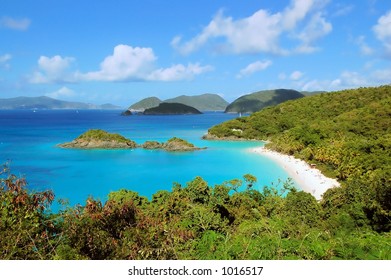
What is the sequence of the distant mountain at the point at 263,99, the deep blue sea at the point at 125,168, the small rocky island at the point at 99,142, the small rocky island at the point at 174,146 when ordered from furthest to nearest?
the distant mountain at the point at 263,99 < the small rocky island at the point at 99,142 < the small rocky island at the point at 174,146 < the deep blue sea at the point at 125,168

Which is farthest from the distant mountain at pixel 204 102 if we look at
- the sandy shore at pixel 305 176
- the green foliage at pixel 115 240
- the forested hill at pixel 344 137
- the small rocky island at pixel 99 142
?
the green foliage at pixel 115 240

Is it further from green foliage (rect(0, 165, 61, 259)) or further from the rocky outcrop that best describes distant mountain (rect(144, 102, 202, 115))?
green foliage (rect(0, 165, 61, 259))

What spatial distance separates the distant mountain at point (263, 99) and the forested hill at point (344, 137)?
5337 centimetres

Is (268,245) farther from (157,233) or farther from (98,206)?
(98,206)

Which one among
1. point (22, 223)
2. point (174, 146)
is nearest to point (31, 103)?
point (174, 146)

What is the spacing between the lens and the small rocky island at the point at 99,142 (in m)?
29.2

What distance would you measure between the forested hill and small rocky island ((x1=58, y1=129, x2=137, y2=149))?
977 centimetres

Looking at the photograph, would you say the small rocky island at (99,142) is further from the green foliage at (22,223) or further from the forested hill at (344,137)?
the green foliage at (22,223)

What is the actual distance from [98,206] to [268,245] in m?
1.27

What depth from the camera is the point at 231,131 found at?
116ft

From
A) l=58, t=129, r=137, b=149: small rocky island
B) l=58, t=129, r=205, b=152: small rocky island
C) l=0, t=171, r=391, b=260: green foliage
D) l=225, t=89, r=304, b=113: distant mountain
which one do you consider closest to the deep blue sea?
l=58, t=129, r=205, b=152: small rocky island

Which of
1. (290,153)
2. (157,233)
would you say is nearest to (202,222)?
(157,233)

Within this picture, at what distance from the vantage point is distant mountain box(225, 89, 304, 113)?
94.2 metres

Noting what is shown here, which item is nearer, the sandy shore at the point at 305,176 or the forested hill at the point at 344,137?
the forested hill at the point at 344,137
